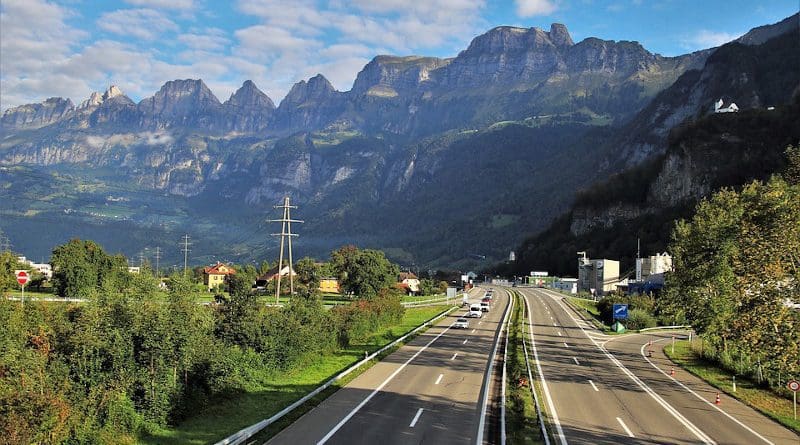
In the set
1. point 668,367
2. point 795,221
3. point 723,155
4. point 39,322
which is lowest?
point 668,367

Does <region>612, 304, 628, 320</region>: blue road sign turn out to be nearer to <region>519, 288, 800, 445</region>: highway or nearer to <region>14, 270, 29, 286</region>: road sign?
<region>519, 288, 800, 445</region>: highway

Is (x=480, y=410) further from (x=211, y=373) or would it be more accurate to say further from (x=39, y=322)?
(x=39, y=322)

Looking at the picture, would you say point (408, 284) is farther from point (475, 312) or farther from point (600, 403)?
point (600, 403)

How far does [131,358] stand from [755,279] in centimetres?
2911

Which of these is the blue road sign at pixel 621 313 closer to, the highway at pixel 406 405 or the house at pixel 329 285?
the highway at pixel 406 405

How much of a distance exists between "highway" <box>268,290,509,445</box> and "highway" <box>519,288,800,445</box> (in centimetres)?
393

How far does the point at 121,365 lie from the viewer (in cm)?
2472

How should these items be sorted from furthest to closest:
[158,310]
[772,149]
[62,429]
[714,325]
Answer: [772,149]
[714,325]
[158,310]
[62,429]

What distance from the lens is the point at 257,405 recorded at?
27.6 m

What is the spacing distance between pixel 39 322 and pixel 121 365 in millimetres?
8910

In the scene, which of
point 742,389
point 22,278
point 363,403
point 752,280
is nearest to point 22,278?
point 22,278

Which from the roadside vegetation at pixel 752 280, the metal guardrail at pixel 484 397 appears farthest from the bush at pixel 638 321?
the roadside vegetation at pixel 752 280

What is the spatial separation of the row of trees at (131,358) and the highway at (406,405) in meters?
4.70

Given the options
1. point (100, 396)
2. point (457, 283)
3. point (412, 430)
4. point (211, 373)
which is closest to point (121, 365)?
point (100, 396)
